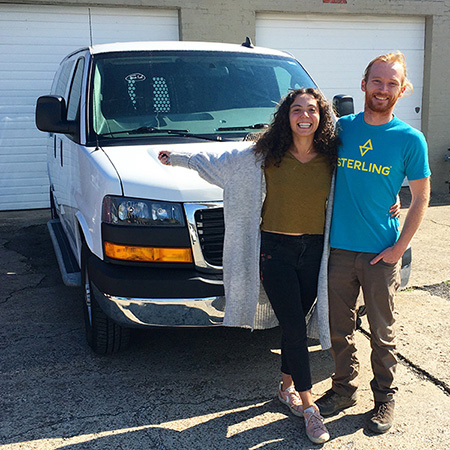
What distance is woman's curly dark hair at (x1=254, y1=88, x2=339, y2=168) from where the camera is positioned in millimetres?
3037

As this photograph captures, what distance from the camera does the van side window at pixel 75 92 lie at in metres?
4.78

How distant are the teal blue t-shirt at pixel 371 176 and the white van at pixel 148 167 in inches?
29.4

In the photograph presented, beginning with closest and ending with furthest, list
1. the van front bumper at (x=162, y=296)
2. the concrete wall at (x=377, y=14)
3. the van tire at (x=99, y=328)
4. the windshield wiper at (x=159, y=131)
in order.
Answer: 1. the van front bumper at (x=162, y=296)
2. the van tire at (x=99, y=328)
3. the windshield wiper at (x=159, y=131)
4. the concrete wall at (x=377, y=14)

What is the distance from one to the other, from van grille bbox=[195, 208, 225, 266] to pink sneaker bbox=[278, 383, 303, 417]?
82cm

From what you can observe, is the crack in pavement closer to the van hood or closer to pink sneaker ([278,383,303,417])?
pink sneaker ([278,383,303,417])

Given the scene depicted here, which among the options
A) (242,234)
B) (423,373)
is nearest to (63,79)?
(242,234)

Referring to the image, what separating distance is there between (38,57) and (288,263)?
7.51 meters

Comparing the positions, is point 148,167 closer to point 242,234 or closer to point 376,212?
point 242,234

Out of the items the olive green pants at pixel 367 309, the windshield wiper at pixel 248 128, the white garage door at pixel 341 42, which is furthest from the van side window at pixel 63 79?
the white garage door at pixel 341 42

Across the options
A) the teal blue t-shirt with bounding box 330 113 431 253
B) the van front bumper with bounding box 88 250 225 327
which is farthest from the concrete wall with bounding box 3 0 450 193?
the teal blue t-shirt with bounding box 330 113 431 253

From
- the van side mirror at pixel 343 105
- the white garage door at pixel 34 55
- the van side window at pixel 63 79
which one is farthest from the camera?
the white garage door at pixel 34 55

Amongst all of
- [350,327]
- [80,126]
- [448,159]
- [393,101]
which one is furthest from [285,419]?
[448,159]

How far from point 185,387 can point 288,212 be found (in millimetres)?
1353

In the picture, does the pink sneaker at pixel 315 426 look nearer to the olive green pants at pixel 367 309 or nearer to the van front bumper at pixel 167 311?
the olive green pants at pixel 367 309
